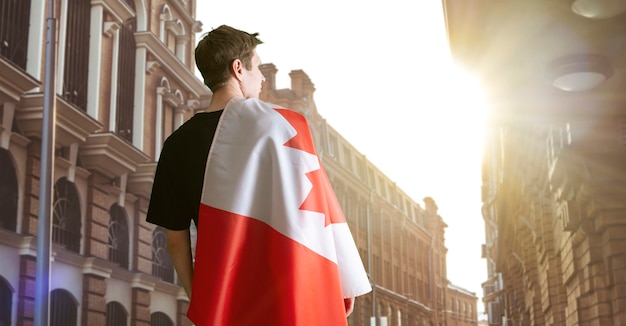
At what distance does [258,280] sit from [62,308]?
56.6ft

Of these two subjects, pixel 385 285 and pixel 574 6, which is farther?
pixel 385 285

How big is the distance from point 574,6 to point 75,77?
1521cm

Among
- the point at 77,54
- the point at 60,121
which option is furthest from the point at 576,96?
the point at 77,54

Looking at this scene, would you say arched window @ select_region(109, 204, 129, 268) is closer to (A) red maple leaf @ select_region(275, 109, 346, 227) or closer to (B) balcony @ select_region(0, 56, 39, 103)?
(B) balcony @ select_region(0, 56, 39, 103)

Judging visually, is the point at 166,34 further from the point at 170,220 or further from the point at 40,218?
the point at 170,220

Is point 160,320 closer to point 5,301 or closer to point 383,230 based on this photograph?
point 5,301

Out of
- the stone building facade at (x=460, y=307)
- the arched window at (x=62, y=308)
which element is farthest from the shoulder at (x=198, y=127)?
the stone building facade at (x=460, y=307)

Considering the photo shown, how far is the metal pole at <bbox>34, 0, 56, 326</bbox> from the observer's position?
42.7 feet

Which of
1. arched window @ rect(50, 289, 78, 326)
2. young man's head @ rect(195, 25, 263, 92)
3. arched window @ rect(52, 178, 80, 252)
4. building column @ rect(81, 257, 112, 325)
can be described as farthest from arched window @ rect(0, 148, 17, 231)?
young man's head @ rect(195, 25, 263, 92)

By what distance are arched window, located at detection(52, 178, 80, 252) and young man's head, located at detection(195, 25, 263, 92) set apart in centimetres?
1639

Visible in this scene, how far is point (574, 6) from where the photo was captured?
282 inches

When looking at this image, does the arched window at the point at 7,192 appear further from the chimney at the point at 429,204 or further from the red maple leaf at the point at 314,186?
the chimney at the point at 429,204

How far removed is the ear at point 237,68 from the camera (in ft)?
7.84

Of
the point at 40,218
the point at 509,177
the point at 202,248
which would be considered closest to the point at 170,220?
the point at 202,248
